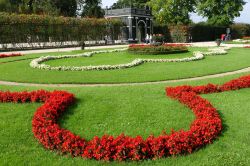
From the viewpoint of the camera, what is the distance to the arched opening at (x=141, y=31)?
155 ft

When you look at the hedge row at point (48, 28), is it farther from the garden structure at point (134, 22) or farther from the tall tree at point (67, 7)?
the tall tree at point (67, 7)

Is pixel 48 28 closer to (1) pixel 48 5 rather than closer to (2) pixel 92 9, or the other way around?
(1) pixel 48 5

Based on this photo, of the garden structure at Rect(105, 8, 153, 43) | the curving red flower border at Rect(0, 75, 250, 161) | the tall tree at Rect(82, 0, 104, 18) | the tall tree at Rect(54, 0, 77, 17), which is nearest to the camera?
the curving red flower border at Rect(0, 75, 250, 161)

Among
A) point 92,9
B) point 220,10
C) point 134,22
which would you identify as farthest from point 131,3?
point 134,22

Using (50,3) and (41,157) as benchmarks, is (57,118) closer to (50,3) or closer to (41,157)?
(41,157)

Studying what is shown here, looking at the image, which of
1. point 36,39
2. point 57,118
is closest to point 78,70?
point 57,118

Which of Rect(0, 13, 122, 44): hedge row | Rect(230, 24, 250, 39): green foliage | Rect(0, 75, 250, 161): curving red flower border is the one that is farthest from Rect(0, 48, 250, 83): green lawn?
Rect(230, 24, 250, 39): green foliage

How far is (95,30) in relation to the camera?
1574 inches

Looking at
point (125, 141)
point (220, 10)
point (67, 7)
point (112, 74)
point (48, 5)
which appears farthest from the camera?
point (67, 7)

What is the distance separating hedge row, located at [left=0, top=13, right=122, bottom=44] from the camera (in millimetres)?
31891

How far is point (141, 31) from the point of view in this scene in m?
49.2

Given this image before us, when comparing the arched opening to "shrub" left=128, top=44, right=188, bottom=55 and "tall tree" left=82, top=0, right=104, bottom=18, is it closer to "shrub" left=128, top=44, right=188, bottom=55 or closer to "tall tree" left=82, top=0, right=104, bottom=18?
"tall tree" left=82, top=0, right=104, bottom=18

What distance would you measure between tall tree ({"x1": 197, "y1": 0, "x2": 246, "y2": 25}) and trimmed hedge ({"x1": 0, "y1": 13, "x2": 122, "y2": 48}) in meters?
20.4

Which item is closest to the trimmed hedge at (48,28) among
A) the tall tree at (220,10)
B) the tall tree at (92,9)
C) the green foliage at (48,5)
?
the green foliage at (48,5)
